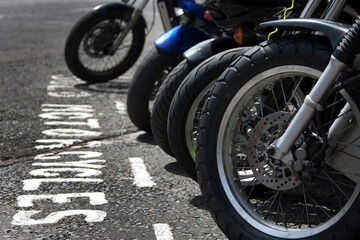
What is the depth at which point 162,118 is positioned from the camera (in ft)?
16.4

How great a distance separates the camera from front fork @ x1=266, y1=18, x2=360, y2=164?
3.11 metres

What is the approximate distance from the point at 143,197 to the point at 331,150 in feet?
4.73

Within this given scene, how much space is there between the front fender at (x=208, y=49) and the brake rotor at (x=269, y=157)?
1.41m

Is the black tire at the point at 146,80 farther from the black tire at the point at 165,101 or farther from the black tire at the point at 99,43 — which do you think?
the black tire at the point at 99,43

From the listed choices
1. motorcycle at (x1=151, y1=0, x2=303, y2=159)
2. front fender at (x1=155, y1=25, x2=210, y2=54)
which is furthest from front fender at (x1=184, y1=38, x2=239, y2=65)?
front fender at (x1=155, y1=25, x2=210, y2=54)

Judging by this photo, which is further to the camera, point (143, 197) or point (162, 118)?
point (162, 118)

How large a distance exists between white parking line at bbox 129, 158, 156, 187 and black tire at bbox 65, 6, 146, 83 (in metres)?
3.08

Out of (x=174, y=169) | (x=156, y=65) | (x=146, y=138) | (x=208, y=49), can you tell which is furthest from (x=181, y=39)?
(x=146, y=138)

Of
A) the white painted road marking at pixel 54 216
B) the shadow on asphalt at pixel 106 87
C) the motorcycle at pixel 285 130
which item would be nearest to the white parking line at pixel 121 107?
the shadow on asphalt at pixel 106 87

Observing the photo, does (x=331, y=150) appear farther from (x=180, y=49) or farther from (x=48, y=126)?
(x=48, y=126)

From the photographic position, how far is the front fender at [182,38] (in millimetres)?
5520

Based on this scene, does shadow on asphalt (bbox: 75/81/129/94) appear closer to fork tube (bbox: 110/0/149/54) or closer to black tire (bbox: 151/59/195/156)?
fork tube (bbox: 110/0/149/54)

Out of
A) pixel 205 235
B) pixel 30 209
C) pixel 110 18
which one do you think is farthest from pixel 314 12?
pixel 110 18

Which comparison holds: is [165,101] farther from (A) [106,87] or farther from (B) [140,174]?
(A) [106,87]
